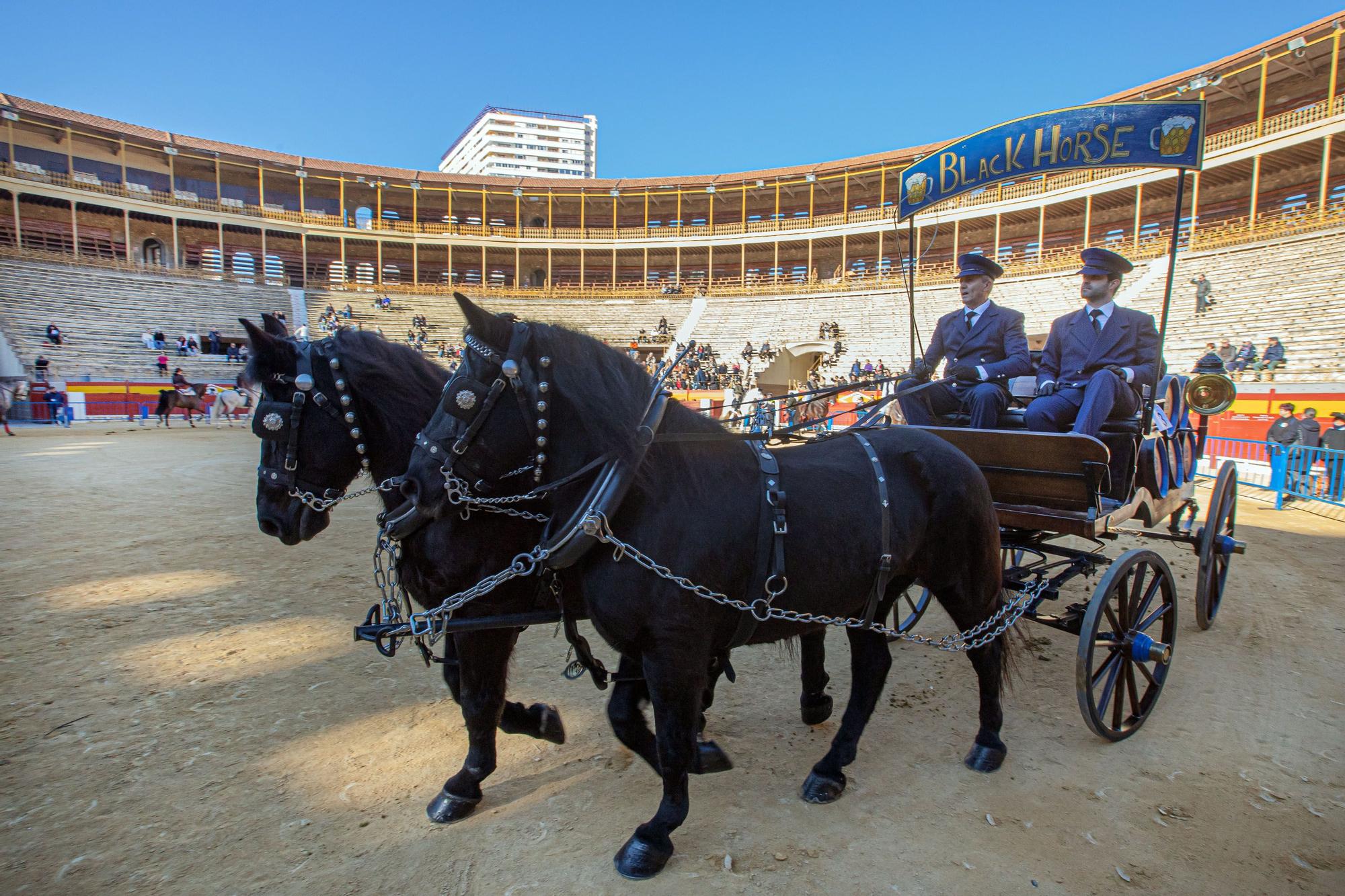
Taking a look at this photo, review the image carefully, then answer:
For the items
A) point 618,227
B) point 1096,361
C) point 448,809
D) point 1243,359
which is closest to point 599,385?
point 448,809

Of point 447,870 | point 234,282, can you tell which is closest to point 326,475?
point 447,870

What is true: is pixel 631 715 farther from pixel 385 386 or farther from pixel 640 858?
pixel 385 386

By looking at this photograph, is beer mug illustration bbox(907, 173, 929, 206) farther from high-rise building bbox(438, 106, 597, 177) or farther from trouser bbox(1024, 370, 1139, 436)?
high-rise building bbox(438, 106, 597, 177)

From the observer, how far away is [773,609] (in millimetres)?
2436

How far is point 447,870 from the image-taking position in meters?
2.27

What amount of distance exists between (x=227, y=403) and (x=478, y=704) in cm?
2503

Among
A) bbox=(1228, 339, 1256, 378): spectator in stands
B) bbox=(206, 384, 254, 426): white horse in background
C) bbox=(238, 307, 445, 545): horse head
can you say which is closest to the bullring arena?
bbox=(238, 307, 445, 545): horse head

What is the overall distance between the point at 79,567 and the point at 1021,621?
7260 mm

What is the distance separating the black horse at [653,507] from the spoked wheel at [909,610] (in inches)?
64.0

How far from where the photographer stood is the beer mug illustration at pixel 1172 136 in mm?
3588

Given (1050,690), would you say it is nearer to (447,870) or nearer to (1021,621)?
(1021,621)

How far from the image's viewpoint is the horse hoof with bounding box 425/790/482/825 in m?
2.56

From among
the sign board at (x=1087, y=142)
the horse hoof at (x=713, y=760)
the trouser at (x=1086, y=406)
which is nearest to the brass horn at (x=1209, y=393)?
the trouser at (x=1086, y=406)

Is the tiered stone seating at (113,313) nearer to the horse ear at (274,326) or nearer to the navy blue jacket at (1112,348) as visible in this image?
the horse ear at (274,326)
